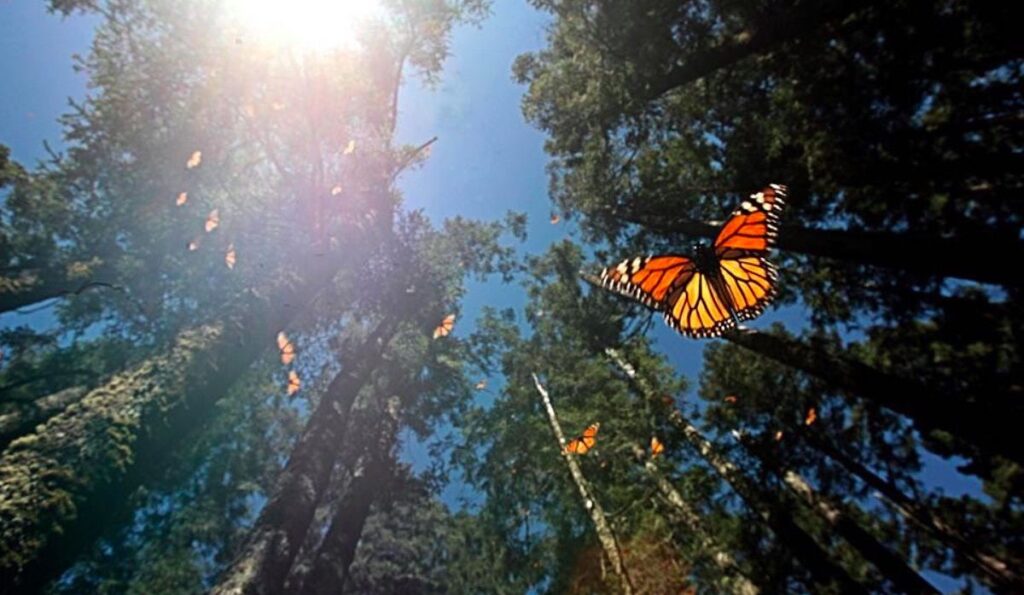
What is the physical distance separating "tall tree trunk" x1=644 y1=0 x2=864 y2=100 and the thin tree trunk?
Result: 1783cm

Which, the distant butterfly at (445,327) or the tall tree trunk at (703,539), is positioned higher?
the distant butterfly at (445,327)

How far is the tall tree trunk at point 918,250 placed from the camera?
5.39 m

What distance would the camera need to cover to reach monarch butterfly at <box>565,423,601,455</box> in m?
10.6

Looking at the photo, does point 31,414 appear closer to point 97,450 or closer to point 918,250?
point 97,450

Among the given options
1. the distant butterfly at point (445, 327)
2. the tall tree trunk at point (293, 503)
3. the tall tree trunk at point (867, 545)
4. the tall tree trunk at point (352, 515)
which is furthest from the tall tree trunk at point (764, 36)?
the tall tree trunk at point (352, 515)

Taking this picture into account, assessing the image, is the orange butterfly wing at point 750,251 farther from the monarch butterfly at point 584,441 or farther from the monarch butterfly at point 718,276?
the monarch butterfly at point 584,441

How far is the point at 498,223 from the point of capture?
26.2 metres

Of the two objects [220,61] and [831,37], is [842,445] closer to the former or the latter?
[831,37]

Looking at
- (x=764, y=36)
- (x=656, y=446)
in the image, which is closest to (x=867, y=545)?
(x=656, y=446)

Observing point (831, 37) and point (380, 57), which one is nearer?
point (831, 37)

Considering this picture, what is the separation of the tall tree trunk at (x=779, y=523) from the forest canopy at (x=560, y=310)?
67mm

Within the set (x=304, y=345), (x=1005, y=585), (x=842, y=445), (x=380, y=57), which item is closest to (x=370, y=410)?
Answer: (x=304, y=345)

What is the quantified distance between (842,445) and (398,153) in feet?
67.2

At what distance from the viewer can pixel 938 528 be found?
9.32 meters
